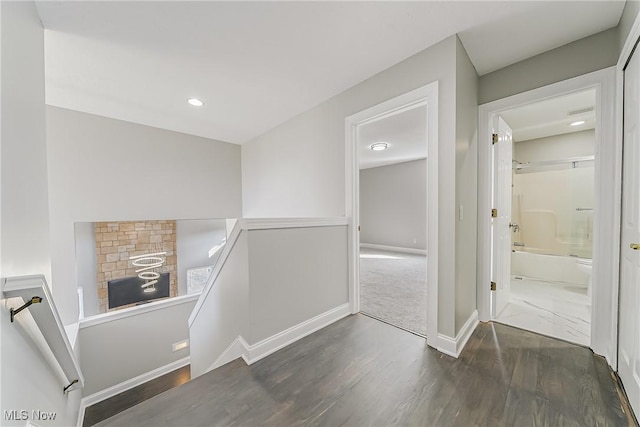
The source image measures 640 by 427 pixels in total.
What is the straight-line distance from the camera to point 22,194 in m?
1.21

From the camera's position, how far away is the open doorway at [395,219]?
2.73m

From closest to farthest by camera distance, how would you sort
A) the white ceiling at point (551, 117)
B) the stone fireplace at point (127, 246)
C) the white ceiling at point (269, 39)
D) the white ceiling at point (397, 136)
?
the white ceiling at point (269, 39) → the white ceiling at point (551, 117) → the white ceiling at point (397, 136) → the stone fireplace at point (127, 246)

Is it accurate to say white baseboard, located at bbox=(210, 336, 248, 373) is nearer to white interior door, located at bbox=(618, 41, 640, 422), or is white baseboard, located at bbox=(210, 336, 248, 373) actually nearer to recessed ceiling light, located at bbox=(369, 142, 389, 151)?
white interior door, located at bbox=(618, 41, 640, 422)

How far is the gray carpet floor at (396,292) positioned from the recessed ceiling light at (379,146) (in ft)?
7.66

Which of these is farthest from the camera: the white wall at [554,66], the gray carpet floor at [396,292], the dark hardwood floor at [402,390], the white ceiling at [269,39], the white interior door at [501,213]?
the gray carpet floor at [396,292]

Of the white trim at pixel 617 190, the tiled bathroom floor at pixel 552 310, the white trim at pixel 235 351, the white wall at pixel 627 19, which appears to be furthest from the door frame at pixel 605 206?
the white trim at pixel 235 351

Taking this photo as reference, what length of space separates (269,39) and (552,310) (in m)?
3.74

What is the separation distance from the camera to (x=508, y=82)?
2.08 meters

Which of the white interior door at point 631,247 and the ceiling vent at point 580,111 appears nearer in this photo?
the white interior door at point 631,247

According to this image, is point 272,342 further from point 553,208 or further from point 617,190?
point 553,208

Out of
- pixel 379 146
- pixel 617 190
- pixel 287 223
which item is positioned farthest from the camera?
pixel 379 146

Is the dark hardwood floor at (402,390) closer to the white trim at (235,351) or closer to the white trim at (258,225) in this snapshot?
the white trim at (235,351)

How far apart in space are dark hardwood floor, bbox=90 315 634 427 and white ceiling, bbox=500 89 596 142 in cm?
221

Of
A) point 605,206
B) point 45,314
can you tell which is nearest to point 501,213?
point 605,206
